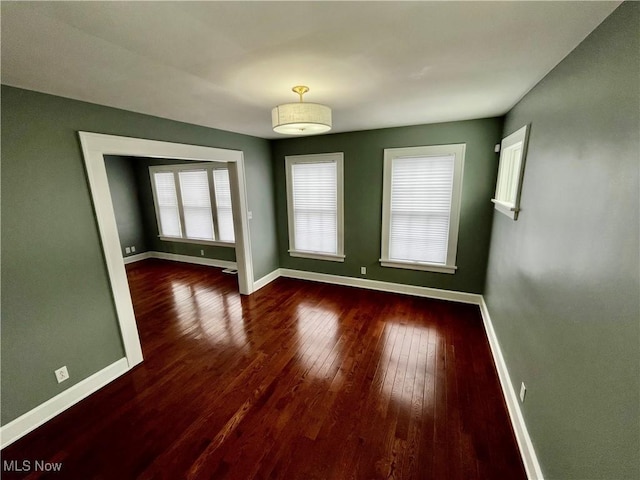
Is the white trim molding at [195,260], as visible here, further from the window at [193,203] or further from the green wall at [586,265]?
the green wall at [586,265]

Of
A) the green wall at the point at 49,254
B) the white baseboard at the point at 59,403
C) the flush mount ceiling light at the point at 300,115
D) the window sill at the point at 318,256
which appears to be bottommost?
the white baseboard at the point at 59,403

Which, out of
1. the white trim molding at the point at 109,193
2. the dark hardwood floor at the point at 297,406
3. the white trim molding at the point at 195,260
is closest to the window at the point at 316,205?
the dark hardwood floor at the point at 297,406

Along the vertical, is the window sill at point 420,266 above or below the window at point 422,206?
below

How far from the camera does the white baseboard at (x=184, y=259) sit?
5.43 m

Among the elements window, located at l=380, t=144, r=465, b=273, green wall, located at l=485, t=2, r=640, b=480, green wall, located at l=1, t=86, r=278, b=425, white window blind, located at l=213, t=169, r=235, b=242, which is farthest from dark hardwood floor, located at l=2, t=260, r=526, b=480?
white window blind, located at l=213, t=169, r=235, b=242

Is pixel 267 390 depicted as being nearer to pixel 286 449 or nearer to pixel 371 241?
pixel 286 449

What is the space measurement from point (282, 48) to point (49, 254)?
217 centimetres

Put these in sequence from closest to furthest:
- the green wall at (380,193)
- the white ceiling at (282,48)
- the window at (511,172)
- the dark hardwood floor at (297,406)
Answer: the white ceiling at (282,48) → the dark hardwood floor at (297,406) → the window at (511,172) → the green wall at (380,193)

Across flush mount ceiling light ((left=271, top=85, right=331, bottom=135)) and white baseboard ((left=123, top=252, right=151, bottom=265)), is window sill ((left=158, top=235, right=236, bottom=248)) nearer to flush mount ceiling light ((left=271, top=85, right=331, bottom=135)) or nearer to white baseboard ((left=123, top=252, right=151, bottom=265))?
white baseboard ((left=123, top=252, right=151, bottom=265))

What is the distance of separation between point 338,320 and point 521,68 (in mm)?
2846

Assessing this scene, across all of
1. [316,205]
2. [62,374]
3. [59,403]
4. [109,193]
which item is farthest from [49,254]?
[316,205]

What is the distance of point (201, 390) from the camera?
2.22 metres

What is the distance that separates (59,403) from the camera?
2.02 meters

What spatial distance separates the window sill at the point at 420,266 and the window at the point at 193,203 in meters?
3.06
